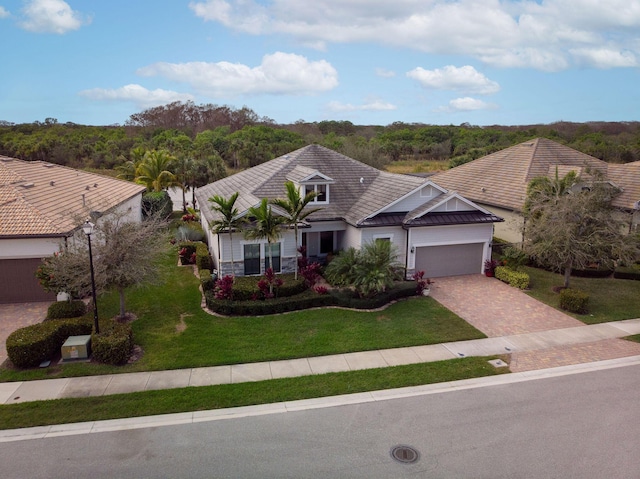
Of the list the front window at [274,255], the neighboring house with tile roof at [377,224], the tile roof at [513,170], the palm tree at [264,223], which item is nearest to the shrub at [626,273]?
the tile roof at [513,170]

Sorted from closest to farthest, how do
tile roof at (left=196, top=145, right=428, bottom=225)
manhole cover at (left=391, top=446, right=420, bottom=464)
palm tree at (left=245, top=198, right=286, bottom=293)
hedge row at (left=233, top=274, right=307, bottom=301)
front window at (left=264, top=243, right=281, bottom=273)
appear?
manhole cover at (left=391, top=446, right=420, bottom=464)
hedge row at (left=233, top=274, right=307, bottom=301)
palm tree at (left=245, top=198, right=286, bottom=293)
front window at (left=264, top=243, right=281, bottom=273)
tile roof at (left=196, top=145, right=428, bottom=225)

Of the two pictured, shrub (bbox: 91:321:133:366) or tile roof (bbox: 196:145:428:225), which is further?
tile roof (bbox: 196:145:428:225)

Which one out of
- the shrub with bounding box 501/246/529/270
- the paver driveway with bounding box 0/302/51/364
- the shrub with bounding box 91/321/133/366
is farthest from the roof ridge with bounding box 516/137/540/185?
the paver driveway with bounding box 0/302/51/364

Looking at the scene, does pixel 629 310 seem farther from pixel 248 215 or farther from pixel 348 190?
pixel 248 215

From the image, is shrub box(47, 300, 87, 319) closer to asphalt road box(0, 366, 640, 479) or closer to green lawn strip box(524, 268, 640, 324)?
asphalt road box(0, 366, 640, 479)

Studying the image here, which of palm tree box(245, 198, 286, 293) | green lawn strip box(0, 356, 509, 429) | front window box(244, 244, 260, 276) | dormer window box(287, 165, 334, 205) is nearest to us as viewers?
green lawn strip box(0, 356, 509, 429)

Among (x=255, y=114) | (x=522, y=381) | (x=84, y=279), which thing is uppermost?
(x=255, y=114)

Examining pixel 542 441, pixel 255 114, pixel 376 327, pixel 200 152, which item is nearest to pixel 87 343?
pixel 376 327

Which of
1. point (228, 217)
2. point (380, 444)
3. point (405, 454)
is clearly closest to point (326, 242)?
point (228, 217)
